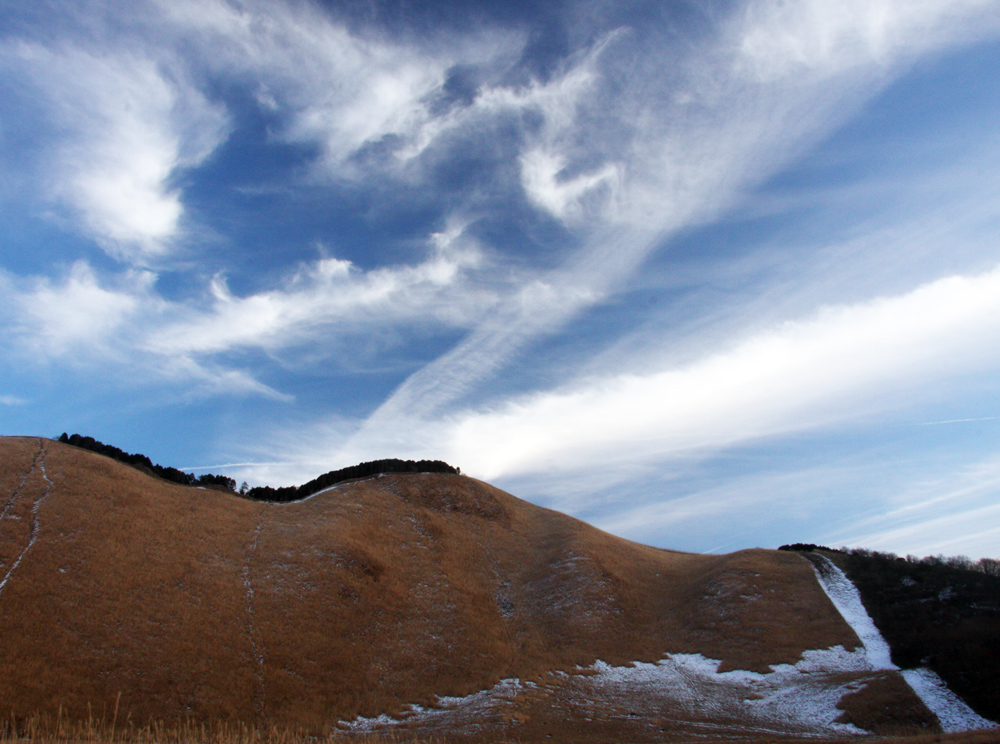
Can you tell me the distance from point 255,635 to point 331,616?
18.7ft

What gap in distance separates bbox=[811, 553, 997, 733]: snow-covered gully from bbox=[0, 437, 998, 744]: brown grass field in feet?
3.20

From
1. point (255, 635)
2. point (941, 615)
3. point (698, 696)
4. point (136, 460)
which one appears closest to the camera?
point (255, 635)

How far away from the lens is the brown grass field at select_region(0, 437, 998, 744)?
85.7 feet

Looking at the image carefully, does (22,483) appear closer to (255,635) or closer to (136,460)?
(136,460)

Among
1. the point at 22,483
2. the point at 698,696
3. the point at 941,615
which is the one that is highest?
the point at 22,483

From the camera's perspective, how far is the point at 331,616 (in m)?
37.6

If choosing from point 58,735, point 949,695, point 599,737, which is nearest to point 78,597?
point 58,735

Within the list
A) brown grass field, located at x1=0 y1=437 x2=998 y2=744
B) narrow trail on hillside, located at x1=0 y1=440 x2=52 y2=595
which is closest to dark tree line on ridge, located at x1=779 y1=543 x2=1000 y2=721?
brown grass field, located at x1=0 y1=437 x2=998 y2=744

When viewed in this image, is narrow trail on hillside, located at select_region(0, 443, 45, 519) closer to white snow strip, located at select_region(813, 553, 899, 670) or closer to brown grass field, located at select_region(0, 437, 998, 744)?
brown grass field, located at select_region(0, 437, 998, 744)

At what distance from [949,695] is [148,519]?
5105cm

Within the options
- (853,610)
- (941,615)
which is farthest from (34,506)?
(941,615)

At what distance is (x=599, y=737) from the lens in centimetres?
2706

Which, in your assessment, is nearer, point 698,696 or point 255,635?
point 255,635

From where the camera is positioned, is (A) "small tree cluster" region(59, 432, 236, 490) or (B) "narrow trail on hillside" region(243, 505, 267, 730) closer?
(B) "narrow trail on hillside" region(243, 505, 267, 730)
